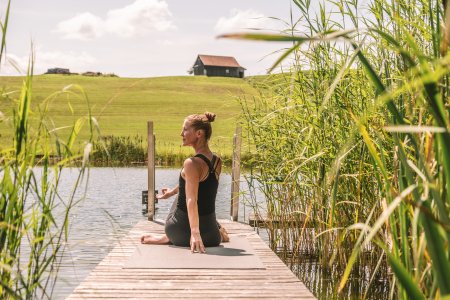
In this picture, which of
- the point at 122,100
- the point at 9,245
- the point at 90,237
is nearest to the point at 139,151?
the point at 90,237

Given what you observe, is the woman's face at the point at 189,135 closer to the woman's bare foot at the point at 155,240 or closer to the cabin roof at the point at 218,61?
the woman's bare foot at the point at 155,240

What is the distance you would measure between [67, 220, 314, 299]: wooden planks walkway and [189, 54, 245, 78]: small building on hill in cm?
9327

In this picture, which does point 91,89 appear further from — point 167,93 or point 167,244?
point 167,244

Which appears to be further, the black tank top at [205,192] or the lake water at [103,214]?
the lake water at [103,214]

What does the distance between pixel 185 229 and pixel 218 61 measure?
9491 centimetres

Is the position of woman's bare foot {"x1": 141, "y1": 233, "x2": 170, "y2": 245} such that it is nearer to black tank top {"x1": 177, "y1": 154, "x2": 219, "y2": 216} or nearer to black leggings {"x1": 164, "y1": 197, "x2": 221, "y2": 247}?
black leggings {"x1": 164, "y1": 197, "x2": 221, "y2": 247}

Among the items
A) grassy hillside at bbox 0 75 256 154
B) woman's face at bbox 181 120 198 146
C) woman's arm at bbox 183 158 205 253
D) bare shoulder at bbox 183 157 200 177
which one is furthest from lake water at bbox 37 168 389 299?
grassy hillside at bbox 0 75 256 154

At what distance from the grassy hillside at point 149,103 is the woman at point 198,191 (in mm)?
33613

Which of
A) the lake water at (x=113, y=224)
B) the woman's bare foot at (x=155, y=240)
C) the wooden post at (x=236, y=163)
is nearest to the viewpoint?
the woman's bare foot at (x=155, y=240)

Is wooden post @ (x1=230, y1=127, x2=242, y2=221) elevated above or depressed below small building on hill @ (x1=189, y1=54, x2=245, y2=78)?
below

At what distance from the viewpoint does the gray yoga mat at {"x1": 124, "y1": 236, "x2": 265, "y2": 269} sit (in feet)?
15.7

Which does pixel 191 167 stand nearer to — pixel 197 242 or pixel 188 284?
pixel 197 242

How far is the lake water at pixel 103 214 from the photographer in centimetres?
657

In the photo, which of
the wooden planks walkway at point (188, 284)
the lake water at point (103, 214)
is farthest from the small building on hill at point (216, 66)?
the wooden planks walkway at point (188, 284)
